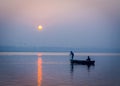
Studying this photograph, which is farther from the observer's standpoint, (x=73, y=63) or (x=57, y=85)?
(x=73, y=63)

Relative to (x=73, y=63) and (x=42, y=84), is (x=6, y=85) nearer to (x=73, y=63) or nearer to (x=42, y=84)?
(x=42, y=84)

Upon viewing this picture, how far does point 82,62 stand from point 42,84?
4398 centimetres

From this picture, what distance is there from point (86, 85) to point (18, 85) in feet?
25.4

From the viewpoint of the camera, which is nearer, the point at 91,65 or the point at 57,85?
the point at 57,85

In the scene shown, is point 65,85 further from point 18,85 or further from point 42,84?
point 18,85

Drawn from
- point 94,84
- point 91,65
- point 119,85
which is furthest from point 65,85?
point 91,65

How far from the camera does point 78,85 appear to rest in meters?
38.1

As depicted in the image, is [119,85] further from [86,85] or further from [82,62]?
[82,62]

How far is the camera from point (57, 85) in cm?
3750

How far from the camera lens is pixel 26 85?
37.3 meters

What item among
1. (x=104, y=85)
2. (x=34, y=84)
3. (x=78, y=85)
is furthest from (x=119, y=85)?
(x=34, y=84)

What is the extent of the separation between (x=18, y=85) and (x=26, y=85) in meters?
0.90

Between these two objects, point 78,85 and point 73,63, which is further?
point 73,63

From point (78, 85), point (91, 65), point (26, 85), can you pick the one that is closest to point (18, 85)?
point (26, 85)
